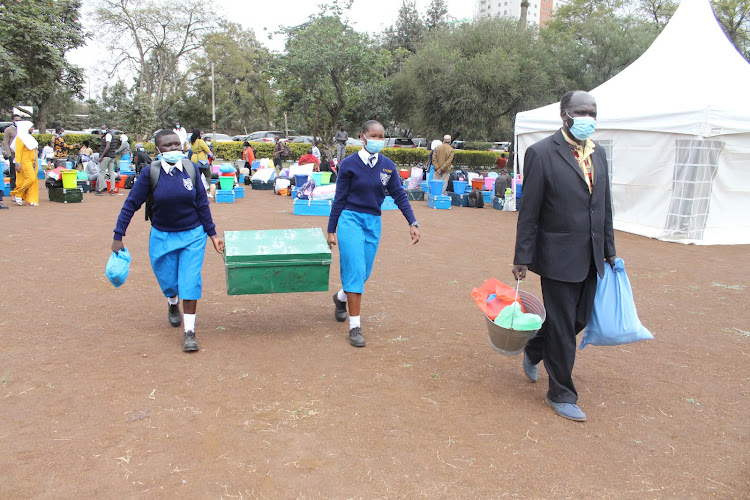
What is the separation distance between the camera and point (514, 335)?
3668mm

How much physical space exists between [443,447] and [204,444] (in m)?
1.35

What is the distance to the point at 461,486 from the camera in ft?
9.73

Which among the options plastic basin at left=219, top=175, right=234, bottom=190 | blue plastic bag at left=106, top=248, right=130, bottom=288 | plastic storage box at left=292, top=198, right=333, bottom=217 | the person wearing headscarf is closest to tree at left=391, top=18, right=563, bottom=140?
plastic basin at left=219, top=175, right=234, bottom=190

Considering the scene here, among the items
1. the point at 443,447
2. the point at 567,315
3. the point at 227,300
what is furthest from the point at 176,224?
the point at 567,315

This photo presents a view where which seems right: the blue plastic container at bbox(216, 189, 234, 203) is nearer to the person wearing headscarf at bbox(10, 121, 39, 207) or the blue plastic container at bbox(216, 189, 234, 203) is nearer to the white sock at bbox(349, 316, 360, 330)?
the person wearing headscarf at bbox(10, 121, 39, 207)

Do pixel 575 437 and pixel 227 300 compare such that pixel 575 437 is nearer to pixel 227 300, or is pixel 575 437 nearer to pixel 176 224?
pixel 176 224

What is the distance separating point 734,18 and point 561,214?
36.5 metres

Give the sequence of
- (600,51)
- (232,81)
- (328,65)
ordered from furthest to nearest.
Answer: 1. (232,81)
2. (600,51)
3. (328,65)

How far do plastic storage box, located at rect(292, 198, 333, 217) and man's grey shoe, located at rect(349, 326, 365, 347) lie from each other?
8231 millimetres

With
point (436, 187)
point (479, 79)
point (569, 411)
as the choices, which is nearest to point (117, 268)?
point (569, 411)

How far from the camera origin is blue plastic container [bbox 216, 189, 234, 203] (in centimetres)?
1490

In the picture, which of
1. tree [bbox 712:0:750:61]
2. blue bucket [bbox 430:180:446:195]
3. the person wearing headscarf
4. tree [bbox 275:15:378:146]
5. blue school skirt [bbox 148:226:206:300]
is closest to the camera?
blue school skirt [bbox 148:226:206:300]

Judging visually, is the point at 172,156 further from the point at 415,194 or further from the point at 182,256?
the point at 415,194

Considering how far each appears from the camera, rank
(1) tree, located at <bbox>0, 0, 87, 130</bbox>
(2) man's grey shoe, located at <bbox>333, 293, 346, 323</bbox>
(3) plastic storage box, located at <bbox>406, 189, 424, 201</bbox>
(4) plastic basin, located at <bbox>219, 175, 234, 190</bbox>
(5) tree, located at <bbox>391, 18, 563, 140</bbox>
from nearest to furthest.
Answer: (2) man's grey shoe, located at <bbox>333, 293, 346, 323</bbox>, (4) plastic basin, located at <bbox>219, 175, 234, 190</bbox>, (3) plastic storage box, located at <bbox>406, 189, 424, 201</bbox>, (1) tree, located at <bbox>0, 0, 87, 130</bbox>, (5) tree, located at <bbox>391, 18, 563, 140</bbox>
